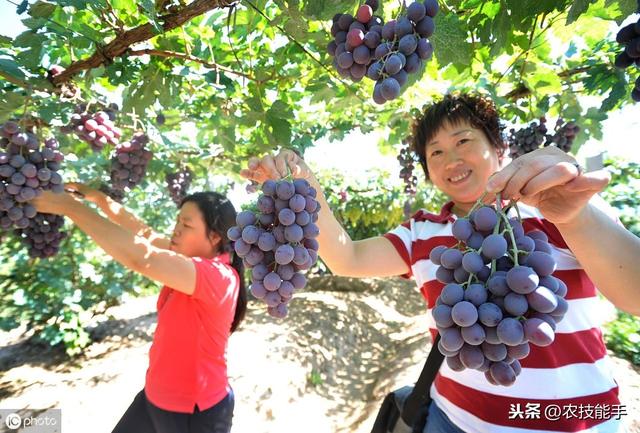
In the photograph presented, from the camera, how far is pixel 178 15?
1335mm

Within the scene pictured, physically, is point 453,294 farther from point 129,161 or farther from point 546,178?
point 129,161

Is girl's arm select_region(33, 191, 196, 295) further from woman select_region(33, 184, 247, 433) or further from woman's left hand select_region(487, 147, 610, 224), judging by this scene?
woman's left hand select_region(487, 147, 610, 224)

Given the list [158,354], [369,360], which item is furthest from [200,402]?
[369,360]

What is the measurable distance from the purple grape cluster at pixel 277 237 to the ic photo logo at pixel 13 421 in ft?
14.8

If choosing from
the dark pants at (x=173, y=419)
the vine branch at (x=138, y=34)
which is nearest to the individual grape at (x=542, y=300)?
the vine branch at (x=138, y=34)

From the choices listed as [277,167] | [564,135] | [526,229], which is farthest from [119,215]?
[564,135]

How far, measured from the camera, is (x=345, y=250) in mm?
1809

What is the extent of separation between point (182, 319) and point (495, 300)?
192 centimetres

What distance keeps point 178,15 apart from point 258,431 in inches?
160

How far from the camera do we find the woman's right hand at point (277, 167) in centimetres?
130

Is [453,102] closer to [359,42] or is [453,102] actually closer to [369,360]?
[359,42]

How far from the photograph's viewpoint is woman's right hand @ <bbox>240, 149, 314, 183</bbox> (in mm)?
1299

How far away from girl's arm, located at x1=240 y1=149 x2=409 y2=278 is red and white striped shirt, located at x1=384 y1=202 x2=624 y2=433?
625mm

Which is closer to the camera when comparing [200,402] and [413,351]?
[200,402]
